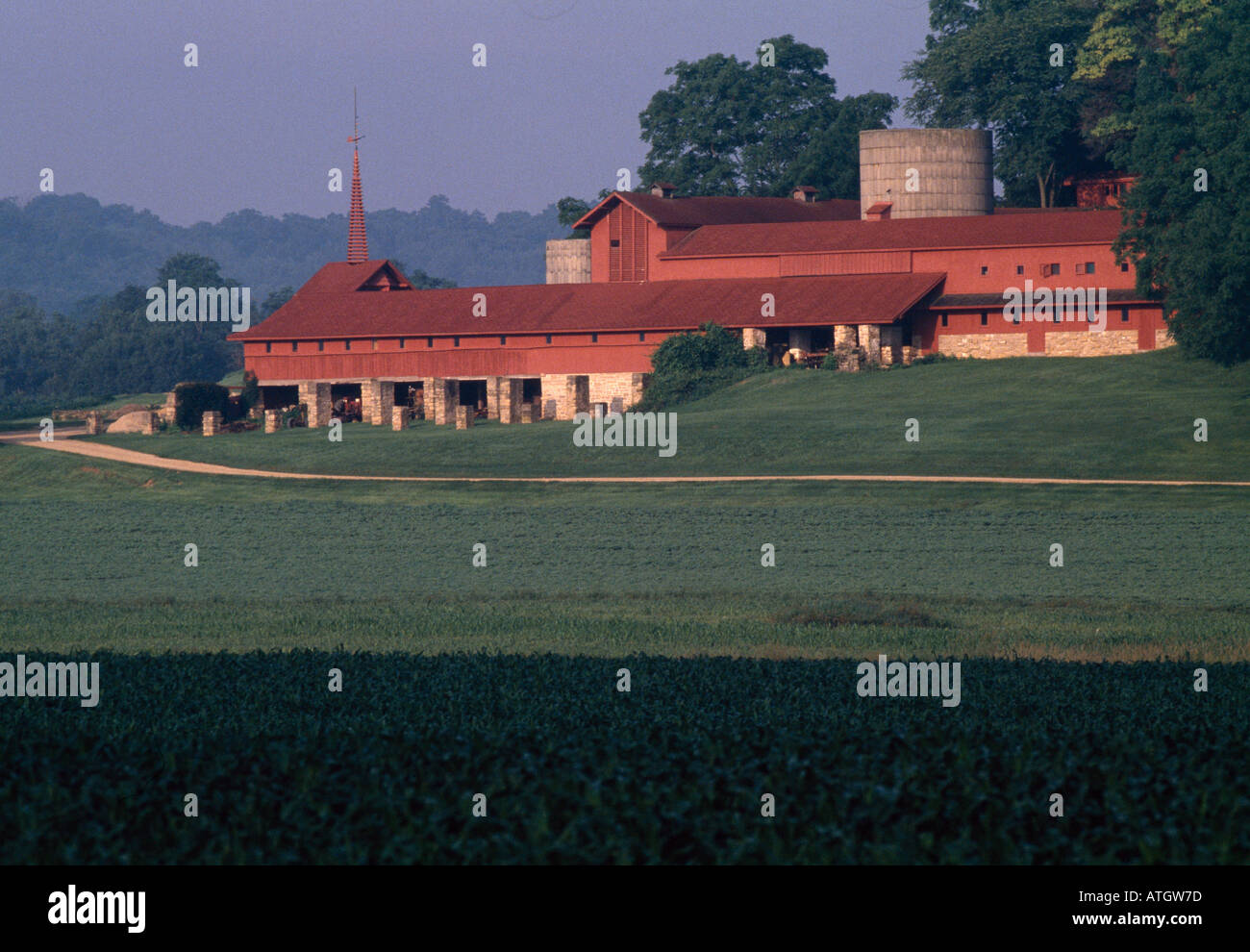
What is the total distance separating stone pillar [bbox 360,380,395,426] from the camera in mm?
81625

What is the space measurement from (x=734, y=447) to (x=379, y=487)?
43.1 feet

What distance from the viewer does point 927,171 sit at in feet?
297

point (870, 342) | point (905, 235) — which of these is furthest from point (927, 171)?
point (870, 342)

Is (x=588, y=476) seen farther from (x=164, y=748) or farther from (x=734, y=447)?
(x=164, y=748)

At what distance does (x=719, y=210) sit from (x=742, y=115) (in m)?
27.3

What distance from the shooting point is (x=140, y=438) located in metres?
74.4

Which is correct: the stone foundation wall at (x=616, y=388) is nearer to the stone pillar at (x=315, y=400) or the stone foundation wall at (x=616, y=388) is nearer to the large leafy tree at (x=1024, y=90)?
the stone pillar at (x=315, y=400)

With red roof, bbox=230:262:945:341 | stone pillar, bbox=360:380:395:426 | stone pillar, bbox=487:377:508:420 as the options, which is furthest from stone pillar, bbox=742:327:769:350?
stone pillar, bbox=360:380:395:426

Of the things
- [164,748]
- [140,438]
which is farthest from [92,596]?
[140,438]

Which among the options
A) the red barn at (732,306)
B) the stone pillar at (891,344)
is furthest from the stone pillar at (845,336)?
the stone pillar at (891,344)

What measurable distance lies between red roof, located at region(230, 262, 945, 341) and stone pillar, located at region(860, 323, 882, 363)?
A: 0.75 metres

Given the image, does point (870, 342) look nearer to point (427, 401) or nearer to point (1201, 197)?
point (1201, 197)

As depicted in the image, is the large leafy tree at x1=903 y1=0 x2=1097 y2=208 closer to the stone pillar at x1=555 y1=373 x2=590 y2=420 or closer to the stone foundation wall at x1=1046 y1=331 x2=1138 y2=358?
the stone foundation wall at x1=1046 y1=331 x2=1138 y2=358

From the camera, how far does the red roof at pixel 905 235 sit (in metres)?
81.6
